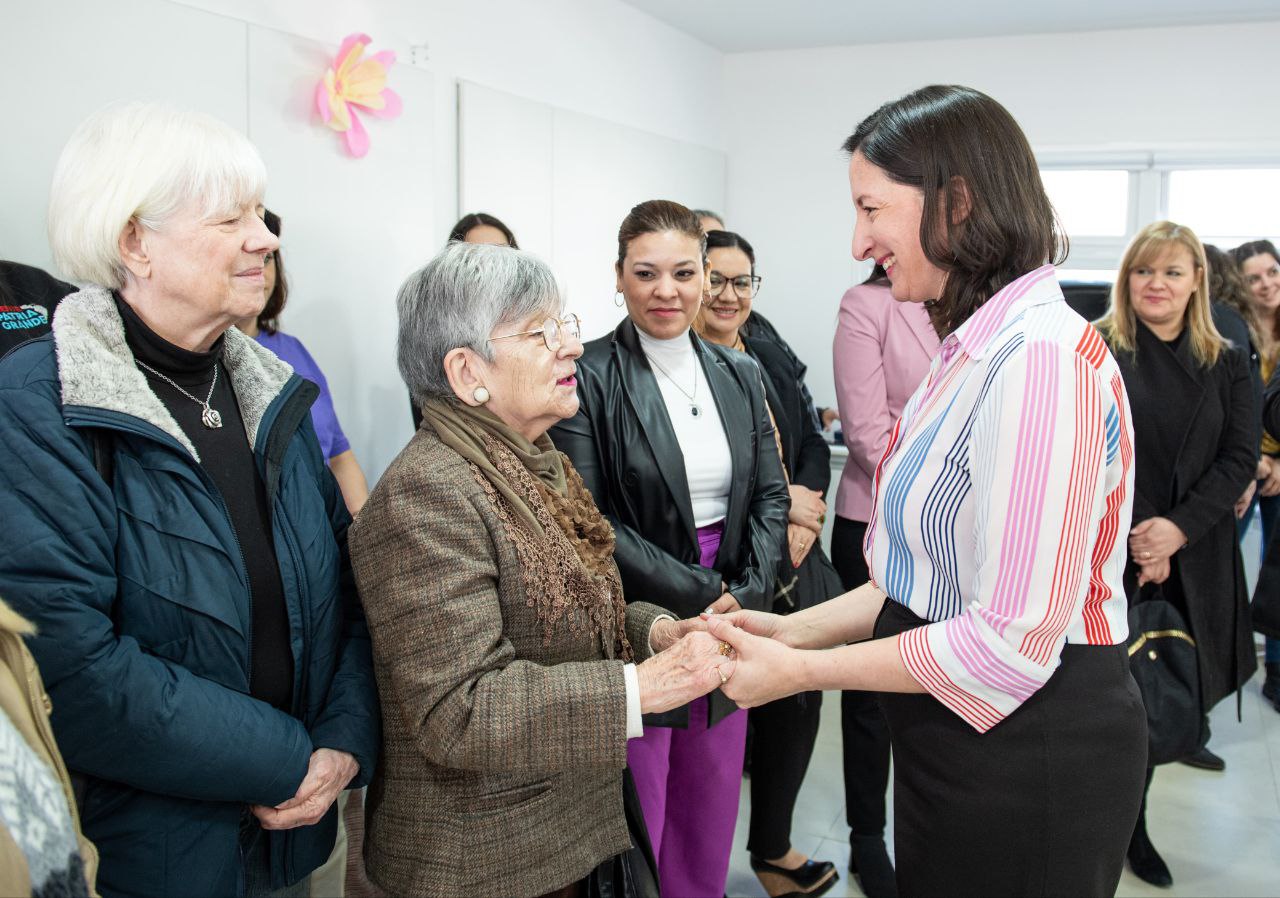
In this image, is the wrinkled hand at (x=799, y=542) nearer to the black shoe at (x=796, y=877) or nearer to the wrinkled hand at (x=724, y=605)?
the wrinkled hand at (x=724, y=605)

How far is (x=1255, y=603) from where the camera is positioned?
3.12 metres

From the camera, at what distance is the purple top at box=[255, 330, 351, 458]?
2.78 meters

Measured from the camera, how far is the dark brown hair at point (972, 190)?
4.27 feet

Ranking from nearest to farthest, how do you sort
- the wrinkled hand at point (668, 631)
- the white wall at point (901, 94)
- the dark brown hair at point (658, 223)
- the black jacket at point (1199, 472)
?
1. the wrinkled hand at point (668, 631)
2. the dark brown hair at point (658, 223)
3. the black jacket at point (1199, 472)
4. the white wall at point (901, 94)

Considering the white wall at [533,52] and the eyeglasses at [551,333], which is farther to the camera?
the white wall at [533,52]

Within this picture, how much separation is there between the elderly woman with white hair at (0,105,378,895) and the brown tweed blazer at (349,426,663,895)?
0.11 metres

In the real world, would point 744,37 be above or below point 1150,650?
above

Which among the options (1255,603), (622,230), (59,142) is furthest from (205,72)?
(1255,603)

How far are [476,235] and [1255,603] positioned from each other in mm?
2661

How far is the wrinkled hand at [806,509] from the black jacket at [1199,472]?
86cm

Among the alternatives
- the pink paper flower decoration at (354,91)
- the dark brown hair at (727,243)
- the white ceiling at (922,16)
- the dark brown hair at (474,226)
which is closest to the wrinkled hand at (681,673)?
the dark brown hair at (727,243)

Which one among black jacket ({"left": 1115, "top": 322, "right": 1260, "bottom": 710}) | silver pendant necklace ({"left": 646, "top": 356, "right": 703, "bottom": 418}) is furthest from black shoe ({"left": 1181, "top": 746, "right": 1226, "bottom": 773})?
silver pendant necklace ({"left": 646, "top": 356, "right": 703, "bottom": 418})

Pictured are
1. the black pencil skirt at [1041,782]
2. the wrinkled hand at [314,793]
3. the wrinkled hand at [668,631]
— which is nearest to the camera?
the black pencil skirt at [1041,782]

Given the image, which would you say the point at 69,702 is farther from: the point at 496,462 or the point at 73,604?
the point at 496,462
